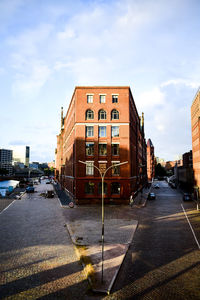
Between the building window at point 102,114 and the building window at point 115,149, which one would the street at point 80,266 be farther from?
the building window at point 102,114

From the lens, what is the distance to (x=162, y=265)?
13828mm

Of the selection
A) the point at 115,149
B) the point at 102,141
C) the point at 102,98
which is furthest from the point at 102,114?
the point at 115,149

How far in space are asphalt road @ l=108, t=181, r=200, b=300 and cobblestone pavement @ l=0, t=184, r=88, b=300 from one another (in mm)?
2575

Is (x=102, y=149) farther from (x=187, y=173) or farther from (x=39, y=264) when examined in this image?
(x=187, y=173)

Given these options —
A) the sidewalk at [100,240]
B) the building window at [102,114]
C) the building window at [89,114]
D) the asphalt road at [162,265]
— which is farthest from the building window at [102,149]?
the asphalt road at [162,265]

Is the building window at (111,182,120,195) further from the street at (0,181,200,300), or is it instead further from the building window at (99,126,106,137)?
the street at (0,181,200,300)

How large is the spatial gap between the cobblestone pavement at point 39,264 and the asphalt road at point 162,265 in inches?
101

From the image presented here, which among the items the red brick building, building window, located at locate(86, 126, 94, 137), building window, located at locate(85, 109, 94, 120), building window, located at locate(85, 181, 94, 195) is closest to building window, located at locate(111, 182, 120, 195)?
the red brick building

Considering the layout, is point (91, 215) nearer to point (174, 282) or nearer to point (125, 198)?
point (125, 198)

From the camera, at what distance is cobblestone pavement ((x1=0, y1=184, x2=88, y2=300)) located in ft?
35.7

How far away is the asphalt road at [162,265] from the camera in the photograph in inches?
425

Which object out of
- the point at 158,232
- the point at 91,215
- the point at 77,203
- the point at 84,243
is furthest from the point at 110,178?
the point at 84,243

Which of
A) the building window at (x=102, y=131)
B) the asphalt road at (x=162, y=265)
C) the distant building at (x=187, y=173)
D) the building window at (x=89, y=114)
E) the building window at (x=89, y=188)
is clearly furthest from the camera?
the distant building at (x=187, y=173)

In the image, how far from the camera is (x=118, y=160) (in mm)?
39250
